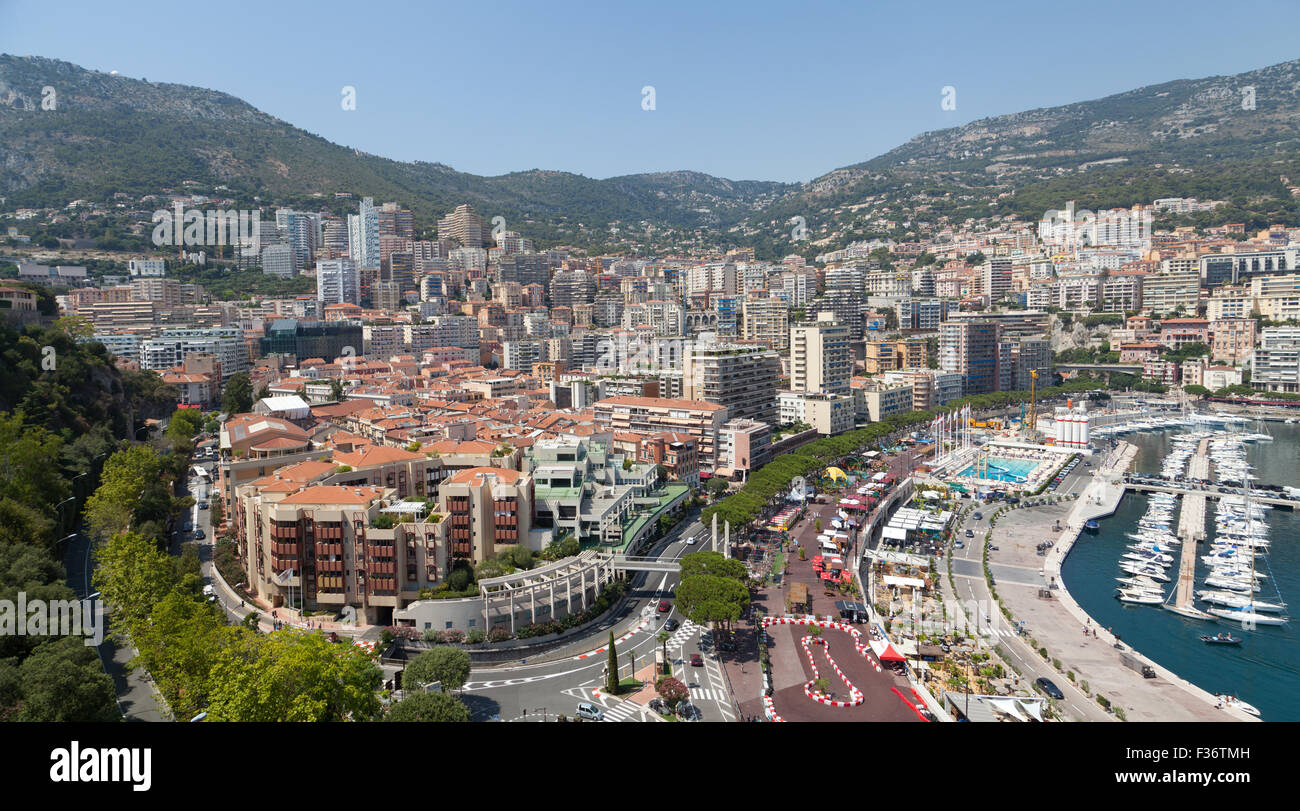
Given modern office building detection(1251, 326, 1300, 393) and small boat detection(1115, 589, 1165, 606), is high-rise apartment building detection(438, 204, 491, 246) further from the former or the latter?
small boat detection(1115, 589, 1165, 606)

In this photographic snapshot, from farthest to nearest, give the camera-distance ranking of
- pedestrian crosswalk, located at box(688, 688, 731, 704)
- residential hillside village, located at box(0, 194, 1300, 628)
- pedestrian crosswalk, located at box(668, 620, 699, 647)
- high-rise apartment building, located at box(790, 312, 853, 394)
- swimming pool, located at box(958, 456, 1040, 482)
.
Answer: high-rise apartment building, located at box(790, 312, 853, 394)
swimming pool, located at box(958, 456, 1040, 482)
residential hillside village, located at box(0, 194, 1300, 628)
pedestrian crosswalk, located at box(668, 620, 699, 647)
pedestrian crosswalk, located at box(688, 688, 731, 704)

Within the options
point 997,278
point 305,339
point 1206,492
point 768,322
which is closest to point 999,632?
point 1206,492

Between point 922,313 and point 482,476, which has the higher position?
point 922,313

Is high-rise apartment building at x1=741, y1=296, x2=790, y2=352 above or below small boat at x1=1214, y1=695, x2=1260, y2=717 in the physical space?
above

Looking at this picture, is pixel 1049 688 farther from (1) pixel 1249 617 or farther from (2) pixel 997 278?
(2) pixel 997 278

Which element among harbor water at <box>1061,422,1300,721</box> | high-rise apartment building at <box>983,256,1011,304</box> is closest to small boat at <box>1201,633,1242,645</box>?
harbor water at <box>1061,422,1300,721</box>
